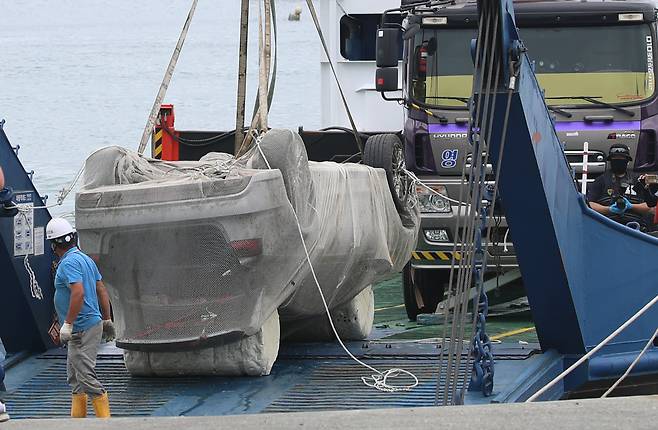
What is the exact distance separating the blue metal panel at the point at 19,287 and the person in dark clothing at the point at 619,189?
4.95 metres

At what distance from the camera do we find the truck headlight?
12602 mm

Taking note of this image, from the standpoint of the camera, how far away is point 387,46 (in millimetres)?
12719

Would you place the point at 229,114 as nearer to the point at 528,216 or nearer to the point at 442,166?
the point at 442,166

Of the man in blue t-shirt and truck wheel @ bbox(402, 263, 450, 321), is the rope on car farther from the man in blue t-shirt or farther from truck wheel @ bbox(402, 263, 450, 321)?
truck wheel @ bbox(402, 263, 450, 321)

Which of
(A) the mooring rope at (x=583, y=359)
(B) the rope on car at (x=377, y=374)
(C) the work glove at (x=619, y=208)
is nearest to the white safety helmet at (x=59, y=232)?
(B) the rope on car at (x=377, y=374)

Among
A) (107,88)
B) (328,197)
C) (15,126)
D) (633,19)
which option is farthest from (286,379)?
(107,88)

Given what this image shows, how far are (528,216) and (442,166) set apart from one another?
4546mm

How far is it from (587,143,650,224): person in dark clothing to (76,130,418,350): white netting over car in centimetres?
368

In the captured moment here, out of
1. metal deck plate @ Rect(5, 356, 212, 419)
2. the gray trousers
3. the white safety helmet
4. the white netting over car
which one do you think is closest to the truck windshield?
the white netting over car

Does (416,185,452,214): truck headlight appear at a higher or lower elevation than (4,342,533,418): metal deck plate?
higher

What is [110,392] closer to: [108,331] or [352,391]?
[108,331]

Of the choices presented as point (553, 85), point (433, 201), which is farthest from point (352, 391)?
point (553, 85)

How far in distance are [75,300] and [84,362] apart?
0.45 m

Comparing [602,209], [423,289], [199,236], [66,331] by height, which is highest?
[199,236]
